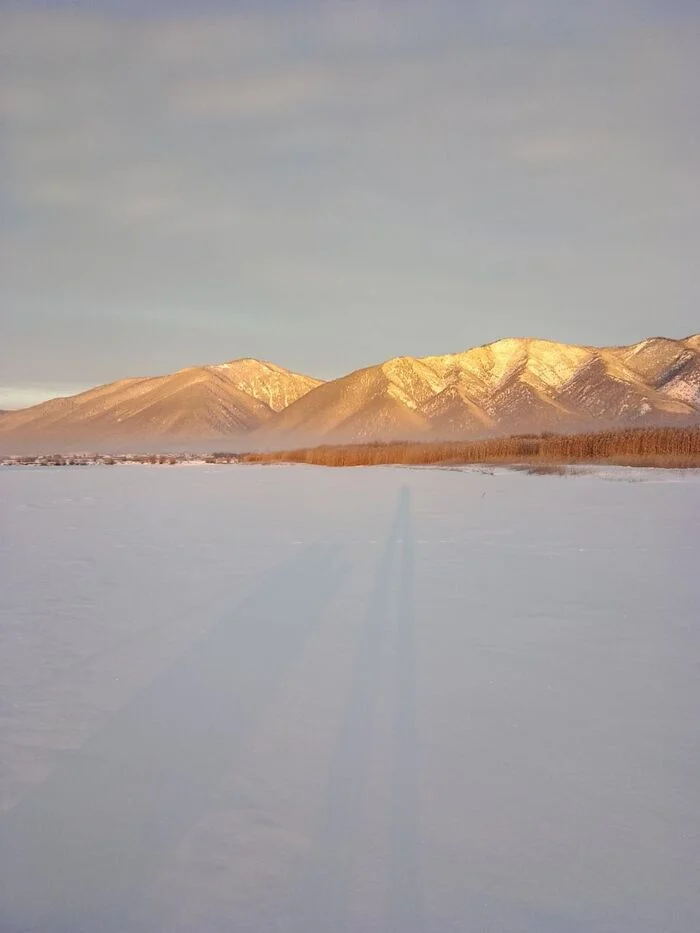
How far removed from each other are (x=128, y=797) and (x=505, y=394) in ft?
542

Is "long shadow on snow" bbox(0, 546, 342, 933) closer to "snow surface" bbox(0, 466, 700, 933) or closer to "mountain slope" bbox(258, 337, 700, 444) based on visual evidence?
"snow surface" bbox(0, 466, 700, 933)

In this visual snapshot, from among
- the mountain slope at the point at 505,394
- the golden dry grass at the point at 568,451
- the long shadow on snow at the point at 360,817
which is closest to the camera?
the long shadow on snow at the point at 360,817

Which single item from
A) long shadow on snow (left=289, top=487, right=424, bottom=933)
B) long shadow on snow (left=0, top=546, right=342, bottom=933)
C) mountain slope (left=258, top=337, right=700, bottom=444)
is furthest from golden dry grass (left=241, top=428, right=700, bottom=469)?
mountain slope (left=258, top=337, right=700, bottom=444)

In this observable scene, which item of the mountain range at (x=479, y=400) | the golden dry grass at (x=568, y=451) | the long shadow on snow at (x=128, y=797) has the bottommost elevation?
the long shadow on snow at (x=128, y=797)

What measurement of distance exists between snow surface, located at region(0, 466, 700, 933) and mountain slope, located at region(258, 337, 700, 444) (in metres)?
142

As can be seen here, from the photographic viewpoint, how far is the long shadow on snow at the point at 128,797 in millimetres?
1748

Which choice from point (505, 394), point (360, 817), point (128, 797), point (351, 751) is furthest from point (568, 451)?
point (505, 394)

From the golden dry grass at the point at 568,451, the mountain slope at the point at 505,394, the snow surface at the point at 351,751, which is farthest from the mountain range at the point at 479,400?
the snow surface at the point at 351,751

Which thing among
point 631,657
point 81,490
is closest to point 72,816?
point 631,657

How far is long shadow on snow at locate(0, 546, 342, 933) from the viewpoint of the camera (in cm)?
175

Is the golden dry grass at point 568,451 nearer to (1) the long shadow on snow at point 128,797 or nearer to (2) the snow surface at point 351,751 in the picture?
(2) the snow surface at point 351,751

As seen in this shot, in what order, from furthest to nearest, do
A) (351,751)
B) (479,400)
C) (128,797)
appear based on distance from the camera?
(479,400) → (351,751) → (128,797)

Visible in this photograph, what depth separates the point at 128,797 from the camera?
86.0 inches

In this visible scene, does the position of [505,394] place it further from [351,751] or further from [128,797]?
[128,797]
